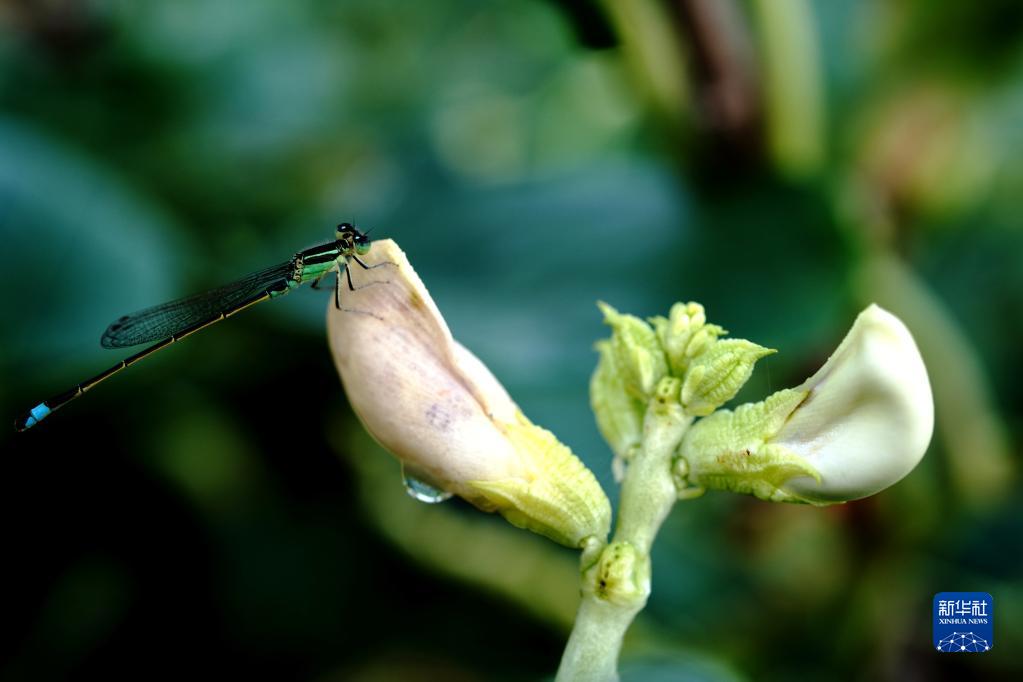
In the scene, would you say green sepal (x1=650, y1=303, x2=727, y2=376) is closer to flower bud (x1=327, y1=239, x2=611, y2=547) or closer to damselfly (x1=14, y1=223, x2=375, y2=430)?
flower bud (x1=327, y1=239, x2=611, y2=547)

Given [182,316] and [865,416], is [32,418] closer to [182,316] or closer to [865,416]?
[182,316]

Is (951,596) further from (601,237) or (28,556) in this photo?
(28,556)

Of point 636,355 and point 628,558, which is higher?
point 636,355

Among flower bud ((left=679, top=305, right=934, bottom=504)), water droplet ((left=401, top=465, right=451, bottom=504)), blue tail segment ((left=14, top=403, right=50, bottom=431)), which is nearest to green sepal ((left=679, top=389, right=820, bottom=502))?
flower bud ((left=679, top=305, right=934, bottom=504))

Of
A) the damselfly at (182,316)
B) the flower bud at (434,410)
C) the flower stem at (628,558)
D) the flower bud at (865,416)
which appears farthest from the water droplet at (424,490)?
the damselfly at (182,316)

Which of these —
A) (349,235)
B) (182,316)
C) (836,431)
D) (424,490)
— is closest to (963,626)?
(836,431)

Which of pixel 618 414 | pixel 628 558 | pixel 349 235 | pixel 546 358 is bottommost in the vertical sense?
pixel 628 558
